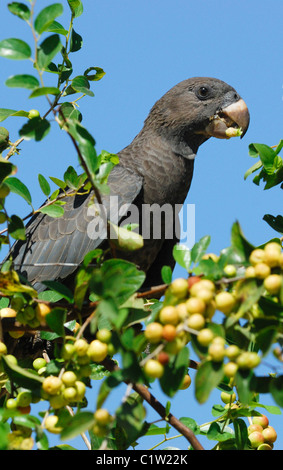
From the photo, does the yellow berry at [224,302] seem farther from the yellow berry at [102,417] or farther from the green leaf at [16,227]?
the green leaf at [16,227]

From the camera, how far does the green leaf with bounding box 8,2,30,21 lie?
5.10 ft

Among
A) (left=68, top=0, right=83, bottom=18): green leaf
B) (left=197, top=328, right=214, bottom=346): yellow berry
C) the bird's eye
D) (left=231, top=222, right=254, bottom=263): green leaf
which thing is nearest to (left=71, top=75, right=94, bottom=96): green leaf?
(left=68, top=0, right=83, bottom=18): green leaf

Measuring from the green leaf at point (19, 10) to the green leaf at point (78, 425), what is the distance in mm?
1027

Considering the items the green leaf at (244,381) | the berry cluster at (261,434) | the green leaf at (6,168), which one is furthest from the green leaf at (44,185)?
the green leaf at (244,381)

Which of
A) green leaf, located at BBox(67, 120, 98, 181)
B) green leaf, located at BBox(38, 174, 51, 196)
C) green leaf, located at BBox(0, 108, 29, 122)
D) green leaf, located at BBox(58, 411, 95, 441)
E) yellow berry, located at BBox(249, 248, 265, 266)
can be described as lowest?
green leaf, located at BBox(58, 411, 95, 441)

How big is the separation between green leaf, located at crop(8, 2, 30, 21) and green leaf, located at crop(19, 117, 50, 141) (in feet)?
0.89

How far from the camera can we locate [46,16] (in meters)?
1.57

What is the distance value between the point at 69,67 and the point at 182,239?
4.83 feet

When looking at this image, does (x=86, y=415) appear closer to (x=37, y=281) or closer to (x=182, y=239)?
(x=37, y=281)

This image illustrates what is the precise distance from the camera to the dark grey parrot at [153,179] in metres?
3.26

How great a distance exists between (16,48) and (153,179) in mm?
2054

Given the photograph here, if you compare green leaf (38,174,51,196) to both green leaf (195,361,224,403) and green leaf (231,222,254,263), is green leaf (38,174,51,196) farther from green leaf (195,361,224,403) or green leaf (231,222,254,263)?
green leaf (195,361,224,403)

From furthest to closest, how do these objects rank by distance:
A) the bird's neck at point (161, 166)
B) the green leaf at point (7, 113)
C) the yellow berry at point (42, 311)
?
the bird's neck at point (161, 166)
the green leaf at point (7, 113)
the yellow berry at point (42, 311)

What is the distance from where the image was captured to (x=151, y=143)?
376cm
